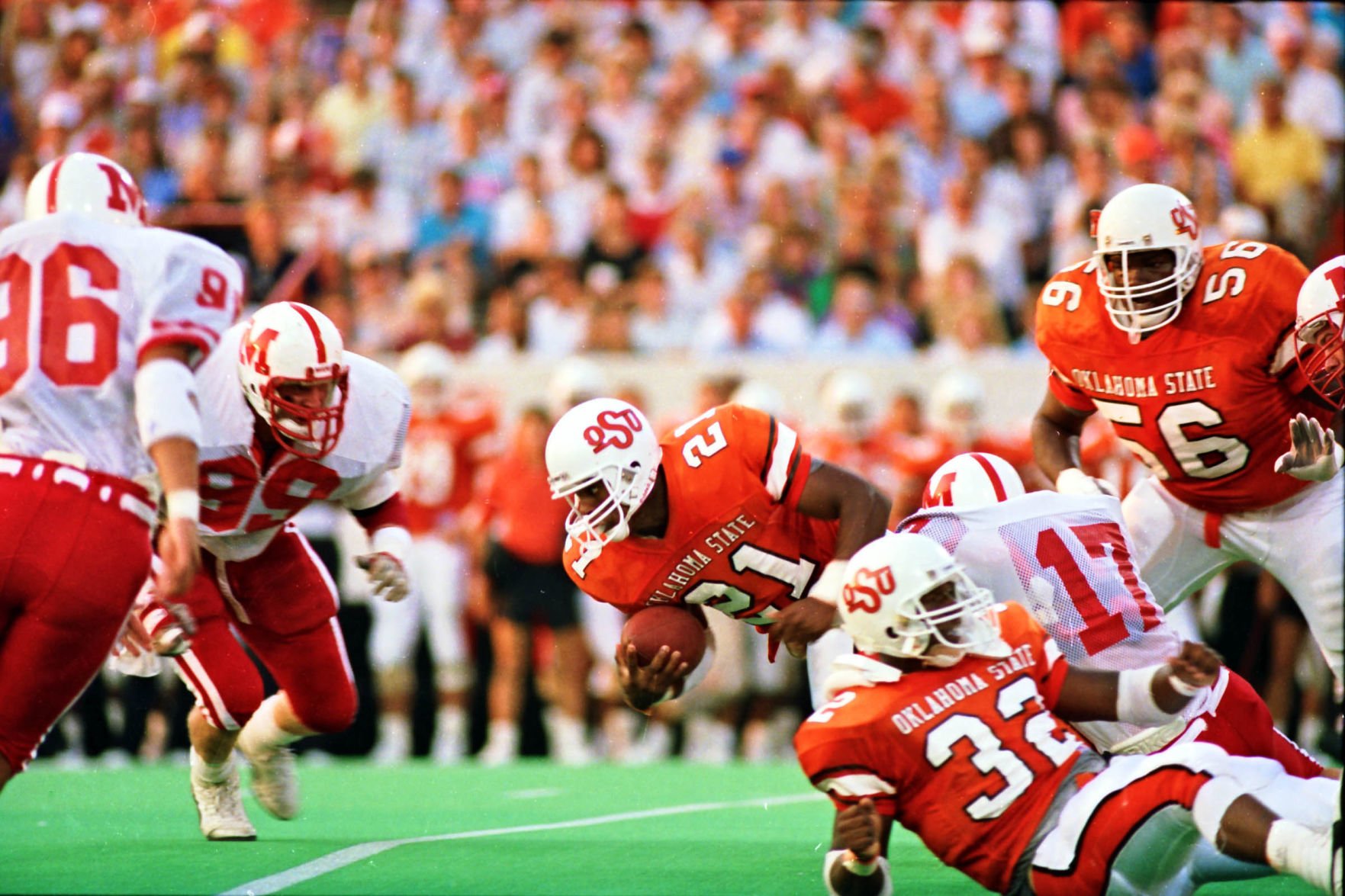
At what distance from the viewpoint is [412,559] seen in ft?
30.1

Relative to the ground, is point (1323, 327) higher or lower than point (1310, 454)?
higher

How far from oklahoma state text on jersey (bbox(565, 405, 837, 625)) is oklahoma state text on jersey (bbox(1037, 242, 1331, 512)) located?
107 centimetres

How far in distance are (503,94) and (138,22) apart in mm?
2336

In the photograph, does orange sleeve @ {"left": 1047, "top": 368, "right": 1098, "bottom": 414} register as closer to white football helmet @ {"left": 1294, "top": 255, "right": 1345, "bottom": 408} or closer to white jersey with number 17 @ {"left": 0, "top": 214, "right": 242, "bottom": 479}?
white football helmet @ {"left": 1294, "top": 255, "right": 1345, "bottom": 408}

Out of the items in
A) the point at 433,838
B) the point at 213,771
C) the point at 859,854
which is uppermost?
the point at 859,854

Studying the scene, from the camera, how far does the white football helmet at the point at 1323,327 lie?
4852mm

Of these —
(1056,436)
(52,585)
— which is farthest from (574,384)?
(52,585)

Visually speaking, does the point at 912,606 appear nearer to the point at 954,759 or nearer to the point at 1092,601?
the point at 954,759

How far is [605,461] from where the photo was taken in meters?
4.65

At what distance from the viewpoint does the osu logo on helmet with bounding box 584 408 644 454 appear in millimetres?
4664

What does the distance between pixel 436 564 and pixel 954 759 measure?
5840 millimetres

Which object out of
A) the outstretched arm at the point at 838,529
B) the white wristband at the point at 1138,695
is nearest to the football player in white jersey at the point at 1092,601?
the outstretched arm at the point at 838,529

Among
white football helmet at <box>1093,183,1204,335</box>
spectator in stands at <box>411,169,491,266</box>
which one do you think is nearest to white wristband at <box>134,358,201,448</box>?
white football helmet at <box>1093,183,1204,335</box>

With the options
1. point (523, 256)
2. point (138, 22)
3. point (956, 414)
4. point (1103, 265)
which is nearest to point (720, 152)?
point (523, 256)
